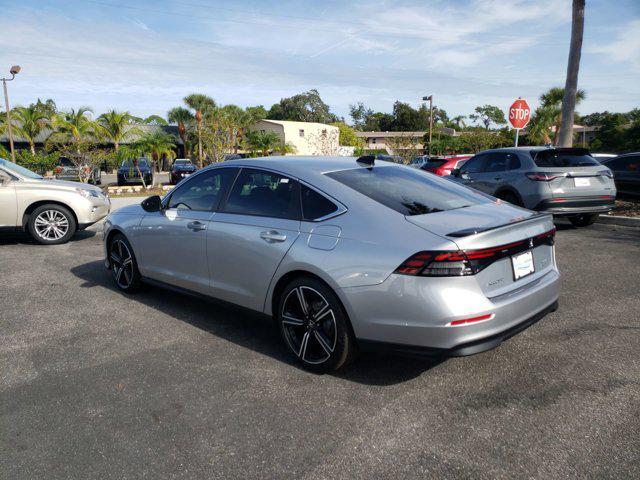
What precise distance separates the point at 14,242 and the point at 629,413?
975 centimetres

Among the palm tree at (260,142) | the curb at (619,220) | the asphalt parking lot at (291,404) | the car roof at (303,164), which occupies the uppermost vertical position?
the palm tree at (260,142)

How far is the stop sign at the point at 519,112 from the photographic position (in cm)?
1538

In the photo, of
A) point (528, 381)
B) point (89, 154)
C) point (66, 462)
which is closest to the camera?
point (66, 462)

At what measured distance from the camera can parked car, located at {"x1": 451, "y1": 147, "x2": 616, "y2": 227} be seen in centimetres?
852

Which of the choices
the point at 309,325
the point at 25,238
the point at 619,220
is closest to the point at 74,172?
the point at 25,238

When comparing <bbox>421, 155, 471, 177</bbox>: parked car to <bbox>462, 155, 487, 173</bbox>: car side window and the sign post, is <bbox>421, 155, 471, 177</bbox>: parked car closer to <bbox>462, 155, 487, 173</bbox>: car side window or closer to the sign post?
the sign post

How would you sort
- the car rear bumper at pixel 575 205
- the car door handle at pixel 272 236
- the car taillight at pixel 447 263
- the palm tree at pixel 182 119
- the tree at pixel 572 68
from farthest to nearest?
the palm tree at pixel 182 119
the tree at pixel 572 68
the car rear bumper at pixel 575 205
the car door handle at pixel 272 236
the car taillight at pixel 447 263

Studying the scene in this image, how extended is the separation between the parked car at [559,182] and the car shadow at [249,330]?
587 cm

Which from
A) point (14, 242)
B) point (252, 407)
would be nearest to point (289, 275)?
point (252, 407)

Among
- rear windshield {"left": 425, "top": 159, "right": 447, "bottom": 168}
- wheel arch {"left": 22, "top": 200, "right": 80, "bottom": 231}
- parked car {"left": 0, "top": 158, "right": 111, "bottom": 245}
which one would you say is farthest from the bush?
rear windshield {"left": 425, "top": 159, "right": 447, "bottom": 168}

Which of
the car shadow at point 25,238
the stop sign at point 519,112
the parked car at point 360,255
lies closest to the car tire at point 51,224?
the car shadow at point 25,238

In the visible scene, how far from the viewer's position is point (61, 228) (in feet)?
29.4

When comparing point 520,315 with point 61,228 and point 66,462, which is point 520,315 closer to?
point 66,462

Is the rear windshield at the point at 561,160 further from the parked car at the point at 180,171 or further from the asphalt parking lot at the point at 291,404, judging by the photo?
the parked car at the point at 180,171
